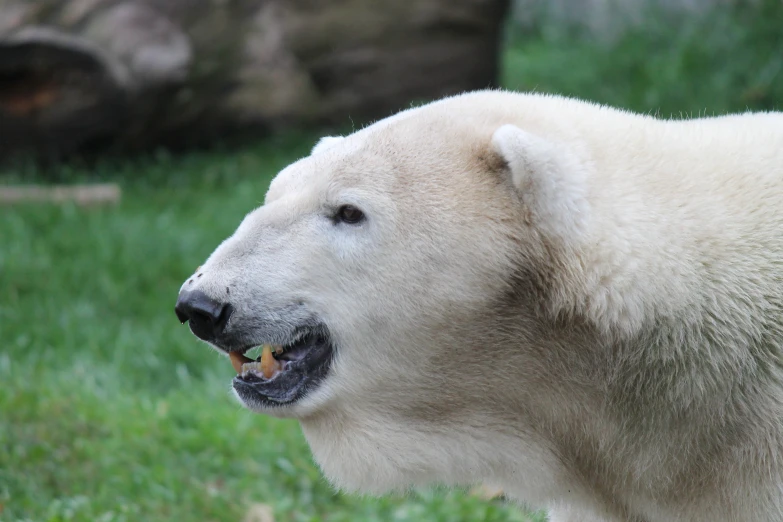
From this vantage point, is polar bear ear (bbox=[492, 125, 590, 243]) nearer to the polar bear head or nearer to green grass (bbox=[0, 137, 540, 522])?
the polar bear head

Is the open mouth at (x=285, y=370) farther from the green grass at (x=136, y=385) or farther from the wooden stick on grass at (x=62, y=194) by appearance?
the wooden stick on grass at (x=62, y=194)

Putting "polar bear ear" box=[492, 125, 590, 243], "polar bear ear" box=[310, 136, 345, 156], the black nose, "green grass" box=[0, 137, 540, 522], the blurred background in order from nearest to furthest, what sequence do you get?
"polar bear ear" box=[492, 125, 590, 243] < the black nose < "polar bear ear" box=[310, 136, 345, 156] < "green grass" box=[0, 137, 540, 522] < the blurred background

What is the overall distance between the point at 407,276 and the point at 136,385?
10.4ft

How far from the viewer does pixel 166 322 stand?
596cm

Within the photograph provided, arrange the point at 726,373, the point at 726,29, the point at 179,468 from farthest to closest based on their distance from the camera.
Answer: the point at 726,29 < the point at 179,468 < the point at 726,373

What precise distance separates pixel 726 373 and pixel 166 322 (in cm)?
420

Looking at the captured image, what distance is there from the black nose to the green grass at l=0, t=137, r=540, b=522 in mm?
1340

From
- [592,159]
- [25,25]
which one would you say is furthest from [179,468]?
[25,25]

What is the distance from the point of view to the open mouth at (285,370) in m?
2.54

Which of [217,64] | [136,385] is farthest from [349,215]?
[217,64]

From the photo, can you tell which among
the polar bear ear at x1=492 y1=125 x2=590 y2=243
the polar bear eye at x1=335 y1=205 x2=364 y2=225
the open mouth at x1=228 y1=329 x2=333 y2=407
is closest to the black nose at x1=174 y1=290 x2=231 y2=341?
the open mouth at x1=228 y1=329 x2=333 y2=407

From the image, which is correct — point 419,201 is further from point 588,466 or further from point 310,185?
point 588,466

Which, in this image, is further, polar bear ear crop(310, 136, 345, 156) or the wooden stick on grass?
the wooden stick on grass

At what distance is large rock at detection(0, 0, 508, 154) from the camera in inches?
289
